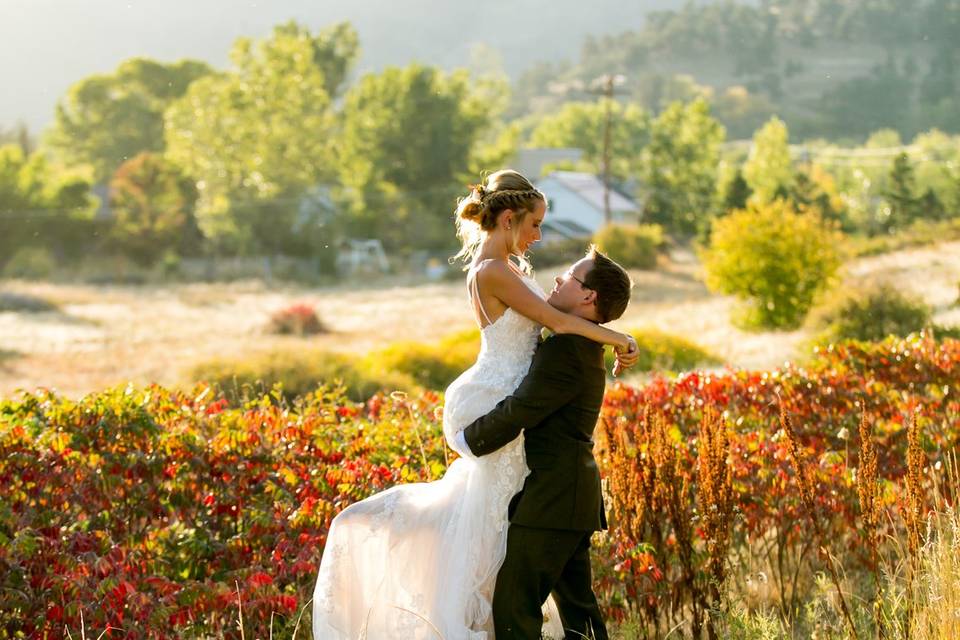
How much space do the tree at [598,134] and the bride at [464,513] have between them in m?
80.2

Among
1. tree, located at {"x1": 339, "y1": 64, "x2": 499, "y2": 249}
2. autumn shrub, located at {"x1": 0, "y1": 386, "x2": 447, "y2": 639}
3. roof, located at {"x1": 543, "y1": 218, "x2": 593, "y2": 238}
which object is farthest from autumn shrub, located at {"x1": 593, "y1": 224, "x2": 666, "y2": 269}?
autumn shrub, located at {"x1": 0, "y1": 386, "x2": 447, "y2": 639}

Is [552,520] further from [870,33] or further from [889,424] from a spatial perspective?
[870,33]

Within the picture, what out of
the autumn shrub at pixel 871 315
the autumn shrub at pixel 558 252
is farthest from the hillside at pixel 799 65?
the autumn shrub at pixel 871 315

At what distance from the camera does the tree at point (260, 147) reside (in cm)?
5875

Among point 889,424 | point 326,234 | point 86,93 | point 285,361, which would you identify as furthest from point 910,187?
point 889,424

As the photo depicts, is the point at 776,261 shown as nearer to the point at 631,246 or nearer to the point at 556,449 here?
the point at 631,246

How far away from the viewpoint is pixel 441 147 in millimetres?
63688

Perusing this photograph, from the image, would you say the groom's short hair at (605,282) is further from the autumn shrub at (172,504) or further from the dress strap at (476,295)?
the autumn shrub at (172,504)

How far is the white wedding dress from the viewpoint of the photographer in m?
3.97

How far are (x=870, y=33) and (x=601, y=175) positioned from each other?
10867cm

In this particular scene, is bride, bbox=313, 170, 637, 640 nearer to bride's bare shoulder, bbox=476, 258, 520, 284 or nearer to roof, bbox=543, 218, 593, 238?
bride's bare shoulder, bbox=476, 258, 520, 284

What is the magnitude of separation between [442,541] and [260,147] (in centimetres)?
5739

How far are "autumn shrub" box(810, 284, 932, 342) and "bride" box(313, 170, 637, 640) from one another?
17.5 meters

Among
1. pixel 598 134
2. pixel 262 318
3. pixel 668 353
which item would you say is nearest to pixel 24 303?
pixel 262 318
